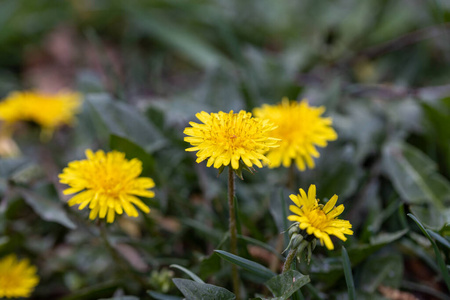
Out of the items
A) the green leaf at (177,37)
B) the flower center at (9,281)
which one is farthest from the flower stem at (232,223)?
the green leaf at (177,37)

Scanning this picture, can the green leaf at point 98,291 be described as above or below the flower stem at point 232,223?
below

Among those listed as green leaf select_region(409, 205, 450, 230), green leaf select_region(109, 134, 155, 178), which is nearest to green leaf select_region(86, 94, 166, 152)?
green leaf select_region(109, 134, 155, 178)

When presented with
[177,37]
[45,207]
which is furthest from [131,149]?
[177,37]

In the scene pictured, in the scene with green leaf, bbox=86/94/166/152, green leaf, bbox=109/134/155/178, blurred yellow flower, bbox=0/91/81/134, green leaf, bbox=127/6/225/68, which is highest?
green leaf, bbox=127/6/225/68

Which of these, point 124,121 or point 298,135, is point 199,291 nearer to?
point 298,135

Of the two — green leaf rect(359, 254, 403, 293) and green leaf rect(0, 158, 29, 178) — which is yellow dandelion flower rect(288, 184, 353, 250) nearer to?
green leaf rect(359, 254, 403, 293)

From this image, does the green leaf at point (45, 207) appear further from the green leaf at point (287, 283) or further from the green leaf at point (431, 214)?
the green leaf at point (431, 214)

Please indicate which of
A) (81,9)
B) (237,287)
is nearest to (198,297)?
(237,287)
